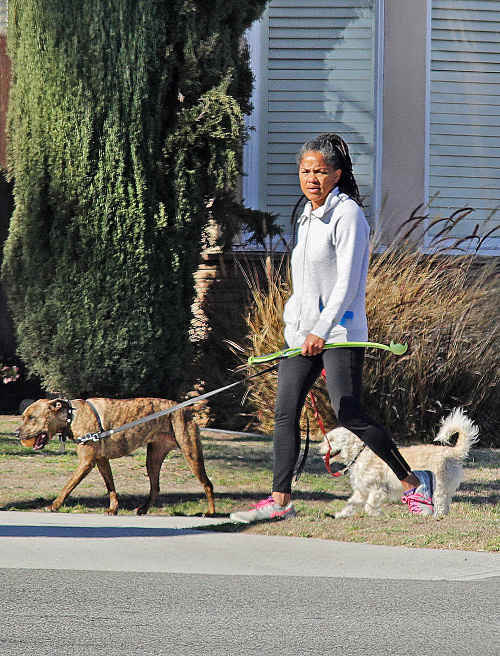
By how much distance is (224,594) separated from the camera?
3764mm

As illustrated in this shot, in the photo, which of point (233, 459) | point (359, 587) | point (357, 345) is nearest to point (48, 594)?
point (359, 587)

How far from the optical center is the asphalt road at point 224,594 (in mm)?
3152

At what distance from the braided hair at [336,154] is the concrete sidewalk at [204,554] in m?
1.96

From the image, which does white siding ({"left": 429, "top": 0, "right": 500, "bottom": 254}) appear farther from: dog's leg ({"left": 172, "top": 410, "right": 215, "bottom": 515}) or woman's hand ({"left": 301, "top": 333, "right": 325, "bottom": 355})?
woman's hand ({"left": 301, "top": 333, "right": 325, "bottom": 355})

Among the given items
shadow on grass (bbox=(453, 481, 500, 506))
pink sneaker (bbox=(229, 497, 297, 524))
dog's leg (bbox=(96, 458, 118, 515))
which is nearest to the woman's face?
pink sneaker (bbox=(229, 497, 297, 524))

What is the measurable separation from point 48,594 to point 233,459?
344cm

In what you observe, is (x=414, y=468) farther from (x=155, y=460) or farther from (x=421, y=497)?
(x=155, y=460)

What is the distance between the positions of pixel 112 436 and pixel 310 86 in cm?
621

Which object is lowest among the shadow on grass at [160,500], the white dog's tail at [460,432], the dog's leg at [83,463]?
the shadow on grass at [160,500]

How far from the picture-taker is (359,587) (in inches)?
154

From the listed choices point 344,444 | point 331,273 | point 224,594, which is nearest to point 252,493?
point 344,444

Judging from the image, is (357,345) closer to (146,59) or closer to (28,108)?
(146,59)

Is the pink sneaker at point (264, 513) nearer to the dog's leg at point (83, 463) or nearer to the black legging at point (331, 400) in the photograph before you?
the black legging at point (331, 400)

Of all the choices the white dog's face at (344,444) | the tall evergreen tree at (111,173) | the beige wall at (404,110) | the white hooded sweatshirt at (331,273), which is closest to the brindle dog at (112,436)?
the white dog's face at (344,444)
